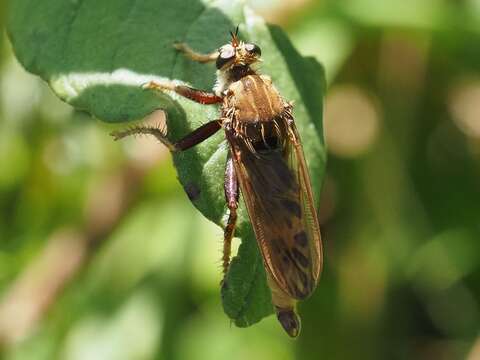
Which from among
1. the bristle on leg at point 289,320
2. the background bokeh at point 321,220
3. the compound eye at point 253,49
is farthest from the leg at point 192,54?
the background bokeh at point 321,220

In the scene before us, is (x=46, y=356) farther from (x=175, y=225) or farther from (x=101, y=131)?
(x=101, y=131)

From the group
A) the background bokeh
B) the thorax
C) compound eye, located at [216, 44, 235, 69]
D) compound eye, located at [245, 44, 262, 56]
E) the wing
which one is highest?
compound eye, located at [245, 44, 262, 56]

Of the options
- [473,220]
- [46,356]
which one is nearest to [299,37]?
[473,220]

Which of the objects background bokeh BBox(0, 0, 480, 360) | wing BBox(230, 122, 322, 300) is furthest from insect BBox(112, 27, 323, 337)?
background bokeh BBox(0, 0, 480, 360)

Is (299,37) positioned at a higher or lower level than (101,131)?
higher

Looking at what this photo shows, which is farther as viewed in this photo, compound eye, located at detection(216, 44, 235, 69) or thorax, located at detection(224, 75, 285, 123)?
thorax, located at detection(224, 75, 285, 123)

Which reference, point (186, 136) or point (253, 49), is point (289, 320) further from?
point (253, 49)

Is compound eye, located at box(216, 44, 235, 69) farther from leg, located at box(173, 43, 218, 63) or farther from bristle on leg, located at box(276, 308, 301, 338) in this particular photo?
bristle on leg, located at box(276, 308, 301, 338)

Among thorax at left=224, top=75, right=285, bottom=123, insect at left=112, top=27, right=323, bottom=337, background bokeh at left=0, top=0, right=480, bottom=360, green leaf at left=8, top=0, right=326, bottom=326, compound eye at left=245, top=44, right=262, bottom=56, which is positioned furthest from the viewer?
background bokeh at left=0, top=0, right=480, bottom=360
